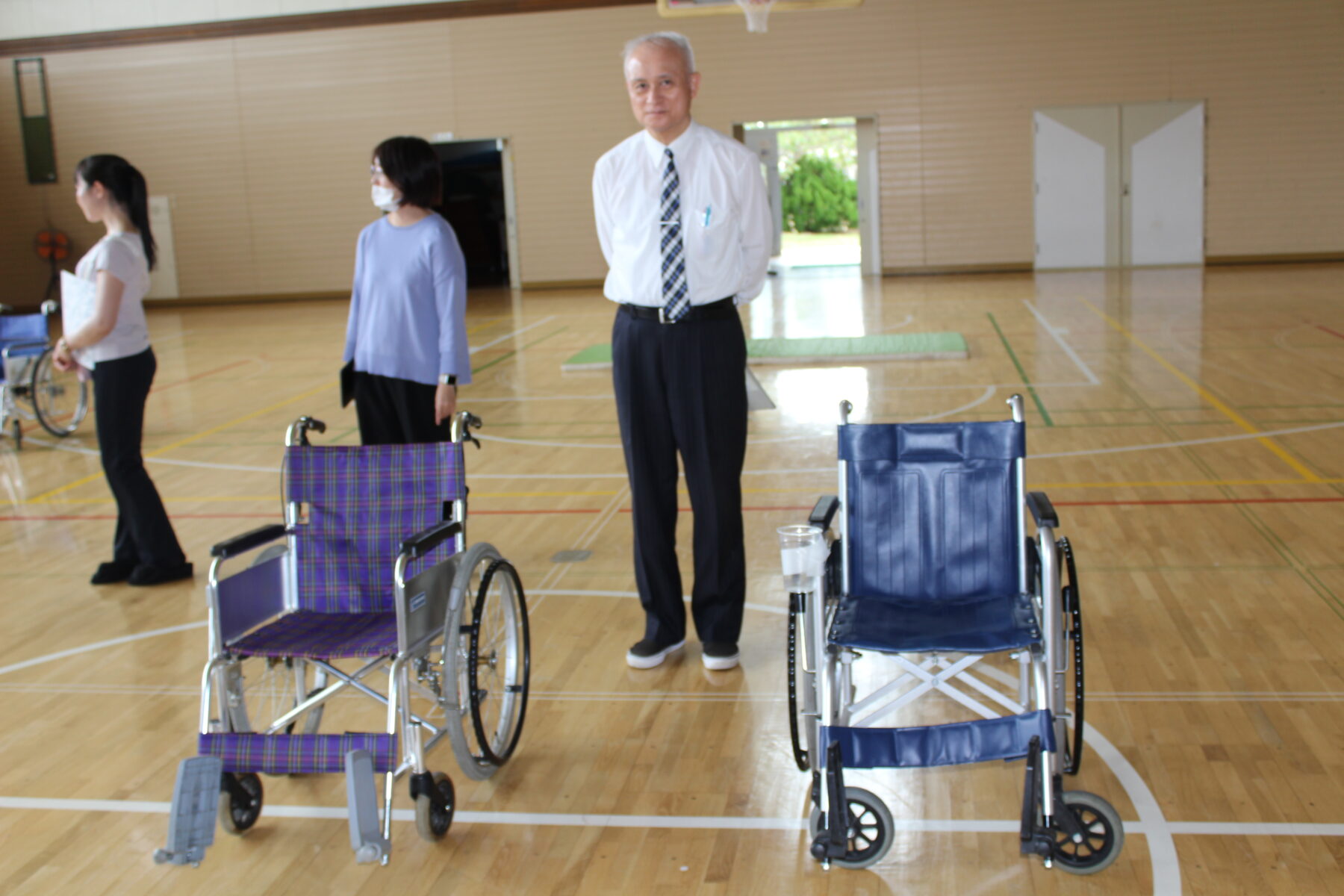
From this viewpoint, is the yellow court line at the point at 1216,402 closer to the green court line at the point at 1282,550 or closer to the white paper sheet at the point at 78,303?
the green court line at the point at 1282,550

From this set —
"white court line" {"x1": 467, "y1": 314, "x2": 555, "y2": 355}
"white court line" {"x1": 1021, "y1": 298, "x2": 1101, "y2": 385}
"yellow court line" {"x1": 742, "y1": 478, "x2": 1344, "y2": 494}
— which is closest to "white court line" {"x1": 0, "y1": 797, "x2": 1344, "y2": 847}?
"yellow court line" {"x1": 742, "y1": 478, "x2": 1344, "y2": 494}

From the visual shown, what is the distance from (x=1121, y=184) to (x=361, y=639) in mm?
14481

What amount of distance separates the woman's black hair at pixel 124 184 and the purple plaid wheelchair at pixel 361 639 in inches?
58.2

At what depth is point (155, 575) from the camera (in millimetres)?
4285

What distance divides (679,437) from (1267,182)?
14072 mm

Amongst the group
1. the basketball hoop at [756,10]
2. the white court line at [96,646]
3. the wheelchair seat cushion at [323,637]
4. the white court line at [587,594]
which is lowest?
the white court line at [587,594]

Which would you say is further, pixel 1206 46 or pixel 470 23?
pixel 470 23

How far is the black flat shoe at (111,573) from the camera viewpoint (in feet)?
14.2

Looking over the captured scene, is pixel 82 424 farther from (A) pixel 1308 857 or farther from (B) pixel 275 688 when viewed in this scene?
(A) pixel 1308 857

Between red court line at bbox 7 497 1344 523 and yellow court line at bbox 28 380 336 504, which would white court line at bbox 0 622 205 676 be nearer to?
red court line at bbox 7 497 1344 523

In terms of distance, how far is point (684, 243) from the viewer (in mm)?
3059

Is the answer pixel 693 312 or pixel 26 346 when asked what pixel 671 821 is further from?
pixel 26 346

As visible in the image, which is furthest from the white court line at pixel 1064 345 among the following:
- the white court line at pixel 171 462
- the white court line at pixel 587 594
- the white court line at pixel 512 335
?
the white court line at pixel 171 462

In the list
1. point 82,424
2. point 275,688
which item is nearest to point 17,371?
point 82,424
